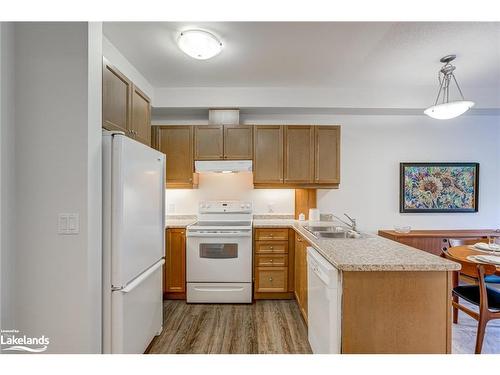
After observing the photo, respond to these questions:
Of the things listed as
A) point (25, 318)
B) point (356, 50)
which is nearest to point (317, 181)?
point (356, 50)

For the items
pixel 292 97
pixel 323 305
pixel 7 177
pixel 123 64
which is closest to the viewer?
pixel 7 177

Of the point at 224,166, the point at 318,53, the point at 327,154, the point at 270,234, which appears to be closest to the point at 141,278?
the point at 270,234

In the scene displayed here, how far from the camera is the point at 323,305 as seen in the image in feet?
5.18

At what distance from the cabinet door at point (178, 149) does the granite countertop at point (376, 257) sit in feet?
6.43

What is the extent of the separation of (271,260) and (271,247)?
0.51 feet

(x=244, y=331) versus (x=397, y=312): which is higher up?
(x=397, y=312)

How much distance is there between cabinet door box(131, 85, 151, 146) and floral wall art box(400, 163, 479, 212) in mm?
3328

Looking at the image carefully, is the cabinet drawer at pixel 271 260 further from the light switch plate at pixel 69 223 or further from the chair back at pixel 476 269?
the light switch plate at pixel 69 223

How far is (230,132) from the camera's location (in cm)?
320

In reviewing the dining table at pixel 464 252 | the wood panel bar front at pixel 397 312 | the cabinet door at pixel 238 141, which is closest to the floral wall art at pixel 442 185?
the dining table at pixel 464 252

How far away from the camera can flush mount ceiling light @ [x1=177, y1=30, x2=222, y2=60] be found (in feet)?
6.41

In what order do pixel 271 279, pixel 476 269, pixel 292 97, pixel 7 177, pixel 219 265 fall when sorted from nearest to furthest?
pixel 7 177
pixel 476 269
pixel 219 265
pixel 271 279
pixel 292 97

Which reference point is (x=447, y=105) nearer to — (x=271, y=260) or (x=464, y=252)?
(x=464, y=252)

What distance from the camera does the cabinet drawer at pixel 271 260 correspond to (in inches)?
116
